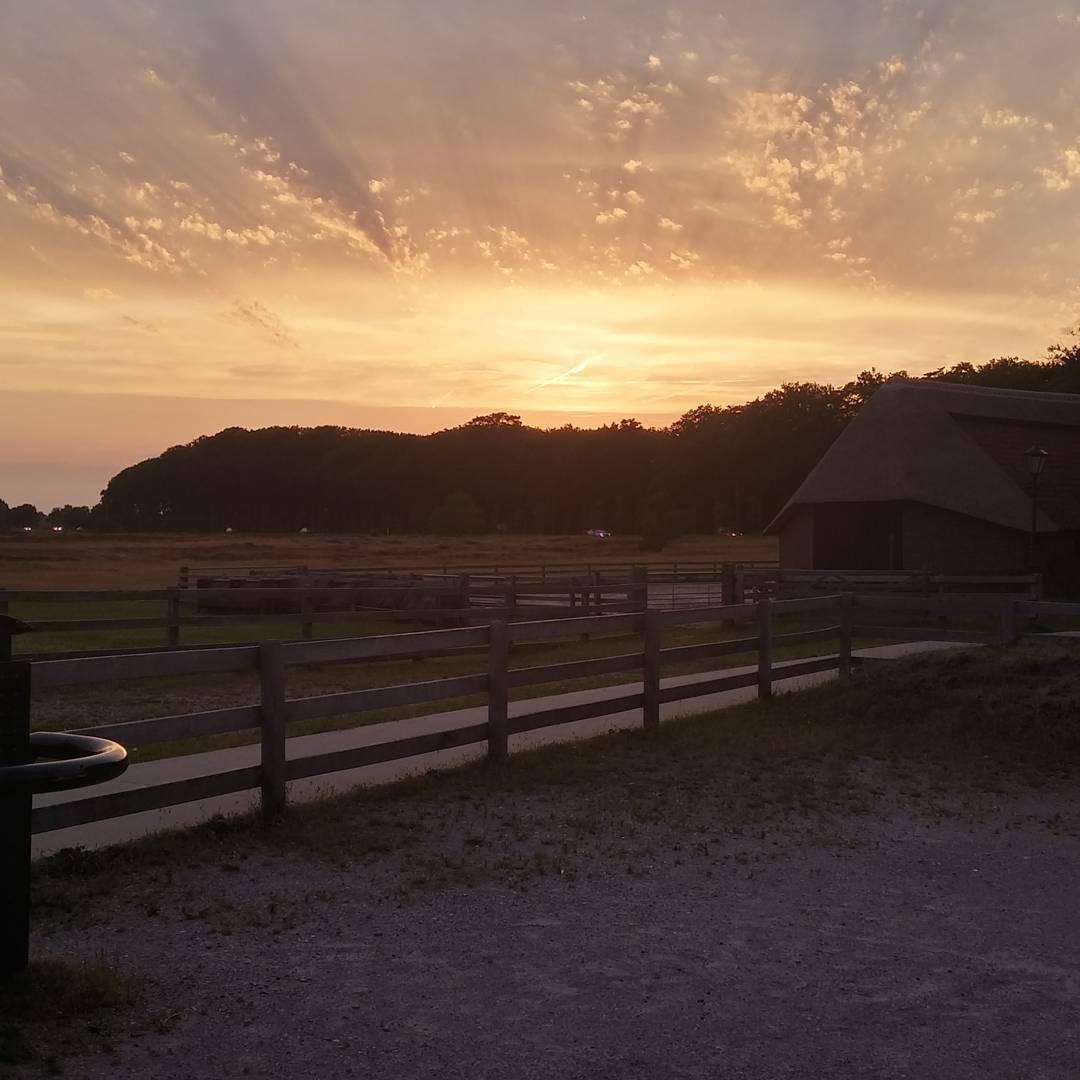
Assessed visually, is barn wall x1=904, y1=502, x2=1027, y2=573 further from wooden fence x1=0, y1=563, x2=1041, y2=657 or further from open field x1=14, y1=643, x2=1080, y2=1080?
open field x1=14, y1=643, x2=1080, y2=1080

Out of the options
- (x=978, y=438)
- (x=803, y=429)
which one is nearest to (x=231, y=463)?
(x=803, y=429)

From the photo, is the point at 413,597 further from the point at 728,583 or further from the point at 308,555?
the point at 308,555

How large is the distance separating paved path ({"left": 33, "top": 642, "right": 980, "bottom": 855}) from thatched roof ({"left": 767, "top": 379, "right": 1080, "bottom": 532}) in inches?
808

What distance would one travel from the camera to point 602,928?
17.0ft

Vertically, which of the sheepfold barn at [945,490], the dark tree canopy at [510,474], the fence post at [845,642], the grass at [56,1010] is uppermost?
the dark tree canopy at [510,474]

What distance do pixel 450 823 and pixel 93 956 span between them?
8.90 ft

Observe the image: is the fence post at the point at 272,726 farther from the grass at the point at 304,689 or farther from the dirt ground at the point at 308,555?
the dirt ground at the point at 308,555

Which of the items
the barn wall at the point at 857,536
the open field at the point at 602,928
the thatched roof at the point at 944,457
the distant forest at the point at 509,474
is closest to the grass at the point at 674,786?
the open field at the point at 602,928

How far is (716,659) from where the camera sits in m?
18.2

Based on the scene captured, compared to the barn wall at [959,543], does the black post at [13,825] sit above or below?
below

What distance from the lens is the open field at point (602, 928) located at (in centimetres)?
→ 392

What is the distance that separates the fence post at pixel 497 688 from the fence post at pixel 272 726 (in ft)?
6.69

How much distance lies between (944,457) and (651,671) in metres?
25.4

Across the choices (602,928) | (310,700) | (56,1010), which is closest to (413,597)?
(310,700)
